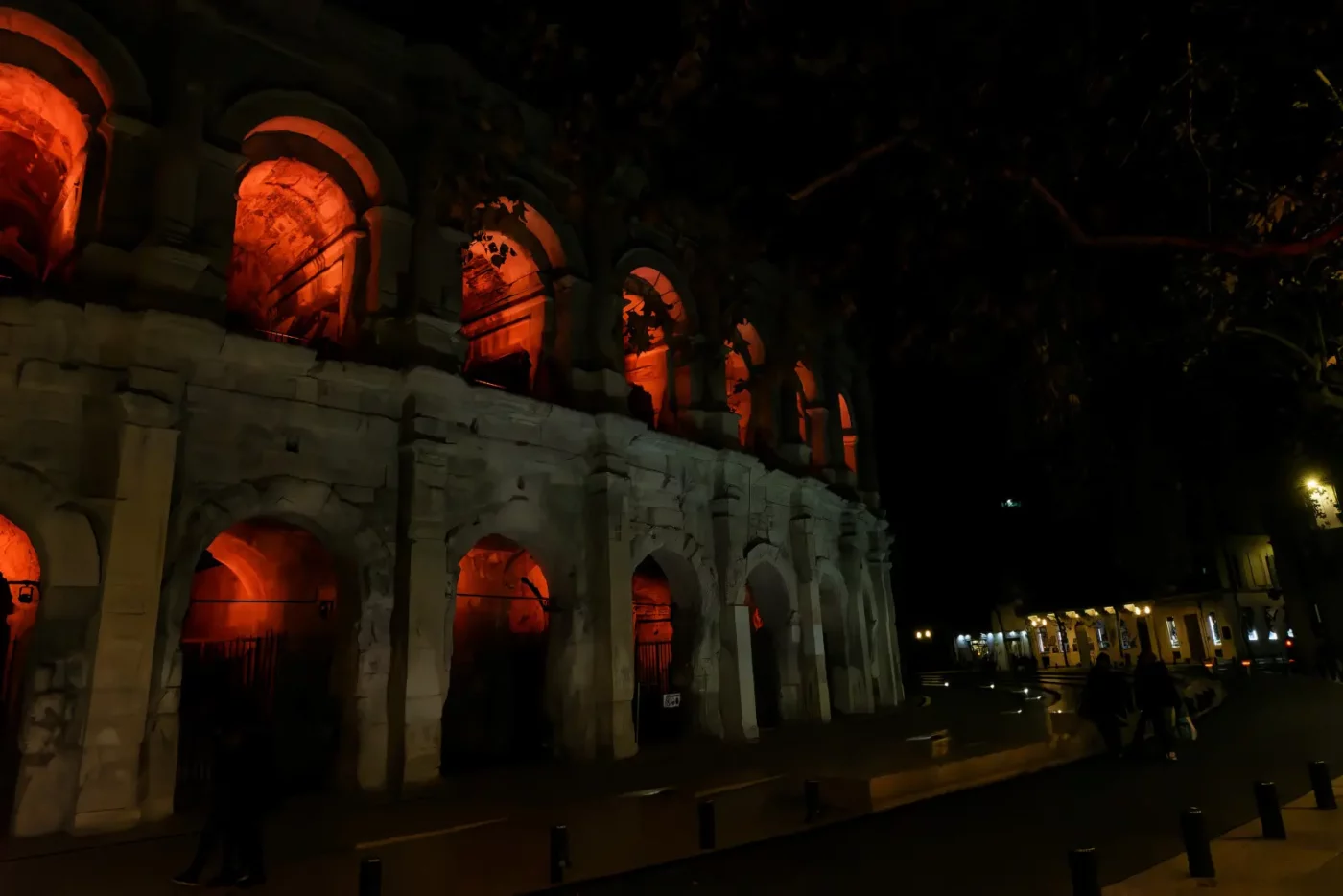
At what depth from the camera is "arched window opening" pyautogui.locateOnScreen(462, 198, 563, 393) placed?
520 inches

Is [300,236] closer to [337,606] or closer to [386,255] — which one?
[386,255]

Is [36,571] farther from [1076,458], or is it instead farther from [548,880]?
[1076,458]

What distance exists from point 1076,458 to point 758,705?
1359cm

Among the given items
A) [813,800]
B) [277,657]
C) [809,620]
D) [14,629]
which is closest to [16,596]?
[14,629]

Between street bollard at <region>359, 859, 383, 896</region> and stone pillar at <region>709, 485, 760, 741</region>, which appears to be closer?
street bollard at <region>359, 859, 383, 896</region>

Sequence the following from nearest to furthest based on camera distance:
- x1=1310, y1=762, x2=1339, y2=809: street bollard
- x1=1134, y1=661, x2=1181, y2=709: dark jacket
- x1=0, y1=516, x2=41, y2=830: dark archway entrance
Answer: x1=1310, y1=762, x2=1339, y2=809: street bollard < x1=0, y1=516, x2=41, y2=830: dark archway entrance < x1=1134, y1=661, x2=1181, y2=709: dark jacket

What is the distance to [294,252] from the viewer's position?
43.3 ft

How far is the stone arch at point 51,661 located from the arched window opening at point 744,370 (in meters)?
11.9

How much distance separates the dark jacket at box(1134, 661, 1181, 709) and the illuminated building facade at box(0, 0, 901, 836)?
245 inches

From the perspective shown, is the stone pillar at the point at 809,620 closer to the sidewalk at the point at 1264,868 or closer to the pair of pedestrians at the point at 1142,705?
the pair of pedestrians at the point at 1142,705

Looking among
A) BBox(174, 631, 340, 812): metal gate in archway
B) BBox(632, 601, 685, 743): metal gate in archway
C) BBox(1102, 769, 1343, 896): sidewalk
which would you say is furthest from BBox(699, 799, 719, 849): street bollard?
BBox(632, 601, 685, 743): metal gate in archway

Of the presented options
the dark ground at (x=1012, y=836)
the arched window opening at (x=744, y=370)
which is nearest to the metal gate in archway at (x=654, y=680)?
the arched window opening at (x=744, y=370)

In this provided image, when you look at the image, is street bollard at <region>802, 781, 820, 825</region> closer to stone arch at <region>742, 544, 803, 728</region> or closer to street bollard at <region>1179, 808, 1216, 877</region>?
street bollard at <region>1179, 808, 1216, 877</region>

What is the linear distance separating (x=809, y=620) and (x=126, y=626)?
12198mm
